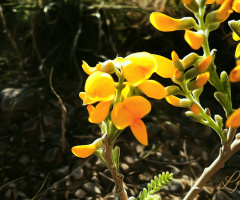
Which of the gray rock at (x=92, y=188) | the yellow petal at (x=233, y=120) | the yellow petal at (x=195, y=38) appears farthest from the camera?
the gray rock at (x=92, y=188)

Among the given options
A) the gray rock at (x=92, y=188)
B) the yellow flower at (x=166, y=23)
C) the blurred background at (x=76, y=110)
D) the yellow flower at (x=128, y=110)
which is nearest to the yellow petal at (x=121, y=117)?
the yellow flower at (x=128, y=110)

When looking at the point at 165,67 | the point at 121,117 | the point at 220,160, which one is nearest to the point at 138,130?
the point at 121,117

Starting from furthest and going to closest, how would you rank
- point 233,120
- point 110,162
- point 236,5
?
point 110,162 → point 236,5 → point 233,120

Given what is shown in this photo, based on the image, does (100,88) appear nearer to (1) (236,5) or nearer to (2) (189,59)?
(2) (189,59)

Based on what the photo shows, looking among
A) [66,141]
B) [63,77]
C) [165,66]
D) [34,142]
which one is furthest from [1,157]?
[165,66]

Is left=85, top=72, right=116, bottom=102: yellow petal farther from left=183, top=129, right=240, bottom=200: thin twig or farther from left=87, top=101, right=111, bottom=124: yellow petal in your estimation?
left=183, top=129, right=240, bottom=200: thin twig

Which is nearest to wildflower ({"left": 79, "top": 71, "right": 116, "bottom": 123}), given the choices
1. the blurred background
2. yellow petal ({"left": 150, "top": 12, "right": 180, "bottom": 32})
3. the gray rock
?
yellow petal ({"left": 150, "top": 12, "right": 180, "bottom": 32})

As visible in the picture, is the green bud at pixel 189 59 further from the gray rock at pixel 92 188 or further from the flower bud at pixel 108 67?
the gray rock at pixel 92 188
